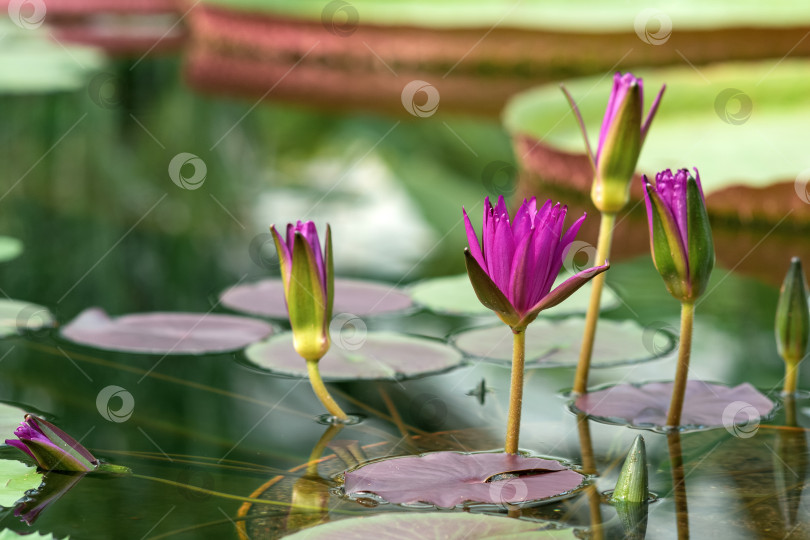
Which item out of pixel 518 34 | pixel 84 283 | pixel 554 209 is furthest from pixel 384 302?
pixel 518 34

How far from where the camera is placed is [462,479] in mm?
1241

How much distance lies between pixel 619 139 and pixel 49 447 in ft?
2.91

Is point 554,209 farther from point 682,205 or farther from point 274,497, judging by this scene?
point 274,497

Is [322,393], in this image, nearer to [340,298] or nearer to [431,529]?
[431,529]

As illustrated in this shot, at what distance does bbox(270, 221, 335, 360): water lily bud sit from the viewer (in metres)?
1.36

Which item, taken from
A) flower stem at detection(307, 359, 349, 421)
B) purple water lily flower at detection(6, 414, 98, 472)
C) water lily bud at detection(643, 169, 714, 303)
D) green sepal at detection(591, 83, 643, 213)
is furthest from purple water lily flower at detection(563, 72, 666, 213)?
purple water lily flower at detection(6, 414, 98, 472)

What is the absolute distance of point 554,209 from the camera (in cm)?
122

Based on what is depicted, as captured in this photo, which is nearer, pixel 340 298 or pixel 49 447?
pixel 49 447

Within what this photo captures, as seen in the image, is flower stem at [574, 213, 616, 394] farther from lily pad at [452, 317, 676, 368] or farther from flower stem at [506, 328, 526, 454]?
flower stem at [506, 328, 526, 454]

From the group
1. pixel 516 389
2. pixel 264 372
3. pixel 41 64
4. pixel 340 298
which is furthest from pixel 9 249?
pixel 41 64

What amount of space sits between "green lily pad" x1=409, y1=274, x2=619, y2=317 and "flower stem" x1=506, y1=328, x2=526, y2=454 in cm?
81

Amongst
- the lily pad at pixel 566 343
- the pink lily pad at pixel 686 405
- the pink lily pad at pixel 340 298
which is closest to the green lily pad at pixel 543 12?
the pink lily pad at pixel 340 298

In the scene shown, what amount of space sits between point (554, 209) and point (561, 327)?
858 millimetres

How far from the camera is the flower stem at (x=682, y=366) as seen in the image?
1.45 metres
